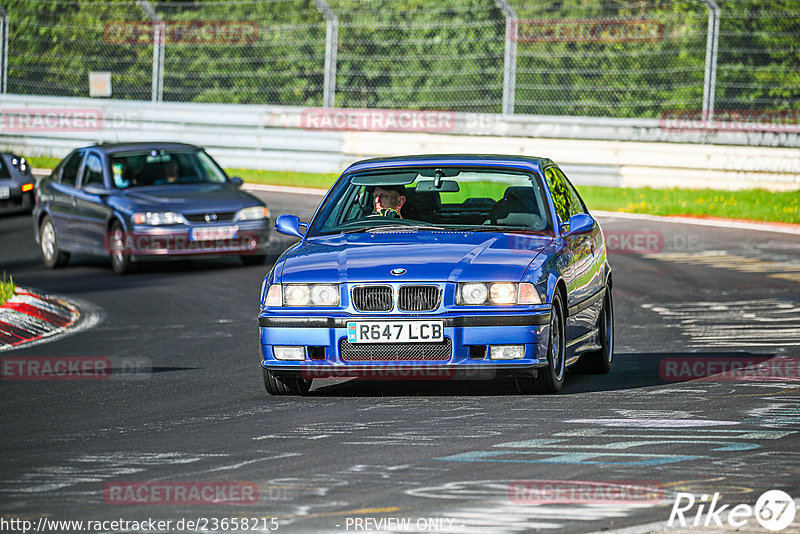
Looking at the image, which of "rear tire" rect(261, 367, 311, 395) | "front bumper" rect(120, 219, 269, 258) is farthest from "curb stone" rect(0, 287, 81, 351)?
"rear tire" rect(261, 367, 311, 395)

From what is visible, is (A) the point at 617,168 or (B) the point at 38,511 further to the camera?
(A) the point at 617,168

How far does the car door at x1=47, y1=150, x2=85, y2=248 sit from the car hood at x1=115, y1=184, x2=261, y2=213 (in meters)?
0.96

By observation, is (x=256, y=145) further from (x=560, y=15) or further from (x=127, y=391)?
(x=127, y=391)

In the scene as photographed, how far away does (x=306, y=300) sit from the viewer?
29.9 feet

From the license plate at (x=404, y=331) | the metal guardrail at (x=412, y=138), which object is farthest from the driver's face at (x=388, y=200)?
the metal guardrail at (x=412, y=138)

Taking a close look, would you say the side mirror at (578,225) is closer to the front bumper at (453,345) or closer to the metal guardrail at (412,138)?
the front bumper at (453,345)

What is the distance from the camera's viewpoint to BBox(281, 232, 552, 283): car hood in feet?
29.4

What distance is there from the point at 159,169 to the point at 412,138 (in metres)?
7.86

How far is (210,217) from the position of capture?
1759cm

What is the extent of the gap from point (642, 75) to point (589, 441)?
1914cm

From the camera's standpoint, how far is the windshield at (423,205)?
32.8 ft

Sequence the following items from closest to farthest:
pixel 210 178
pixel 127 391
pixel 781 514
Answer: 1. pixel 781 514
2. pixel 127 391
3. pixel 210 178

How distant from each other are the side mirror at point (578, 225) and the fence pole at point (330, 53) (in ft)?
56.4

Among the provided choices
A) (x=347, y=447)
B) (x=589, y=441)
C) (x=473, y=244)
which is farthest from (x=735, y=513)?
(x=473, y=244)
